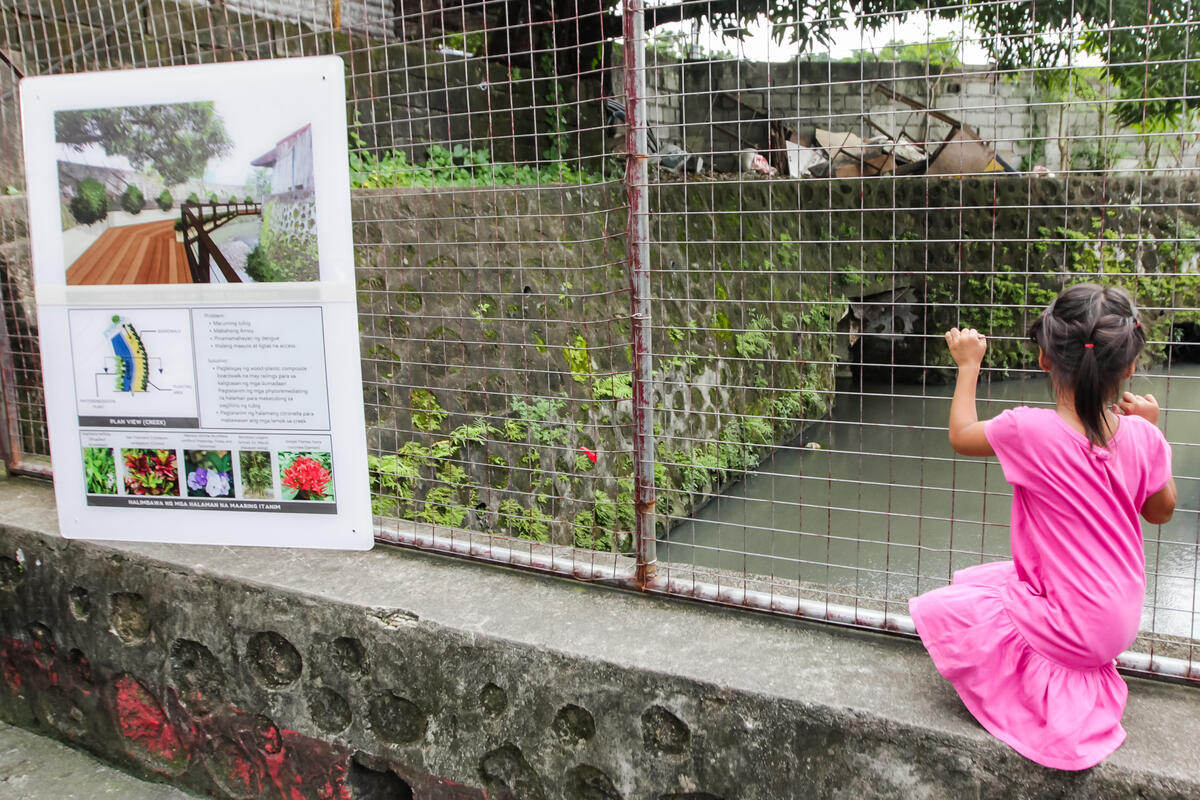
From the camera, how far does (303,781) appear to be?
8.14 feet

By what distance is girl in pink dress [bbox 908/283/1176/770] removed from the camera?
1611 millimetres

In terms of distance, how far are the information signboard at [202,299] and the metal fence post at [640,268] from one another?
72cm

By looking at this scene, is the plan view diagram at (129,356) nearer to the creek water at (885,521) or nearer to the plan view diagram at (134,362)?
the plan view diagram at (134,362)

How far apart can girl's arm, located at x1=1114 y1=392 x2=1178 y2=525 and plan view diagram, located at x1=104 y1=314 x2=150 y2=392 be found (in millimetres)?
2344

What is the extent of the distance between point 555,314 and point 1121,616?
4016 mm

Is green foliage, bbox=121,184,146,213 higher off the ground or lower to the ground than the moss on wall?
higher

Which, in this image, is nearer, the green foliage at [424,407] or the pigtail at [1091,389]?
the pigtail at [1091,389]

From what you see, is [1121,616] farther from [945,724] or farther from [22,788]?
[22,788]

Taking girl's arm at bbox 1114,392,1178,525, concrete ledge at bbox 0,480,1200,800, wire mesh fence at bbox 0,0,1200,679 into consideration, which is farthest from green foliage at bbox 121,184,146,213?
girl's arm at bbox 1114,392,1178,525

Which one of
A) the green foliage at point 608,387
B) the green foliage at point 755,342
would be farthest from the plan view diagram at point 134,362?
the green foliage at point 755,342

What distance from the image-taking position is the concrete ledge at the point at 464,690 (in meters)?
1.80

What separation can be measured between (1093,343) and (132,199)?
7.61 ft

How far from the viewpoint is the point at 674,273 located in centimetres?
500

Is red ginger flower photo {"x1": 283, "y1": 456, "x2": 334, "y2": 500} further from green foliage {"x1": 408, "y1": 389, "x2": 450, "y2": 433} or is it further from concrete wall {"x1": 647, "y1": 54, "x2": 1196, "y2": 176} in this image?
concrete wall {"x1": 647, "y1": 54, "x2": 1196, "y2": 176}
